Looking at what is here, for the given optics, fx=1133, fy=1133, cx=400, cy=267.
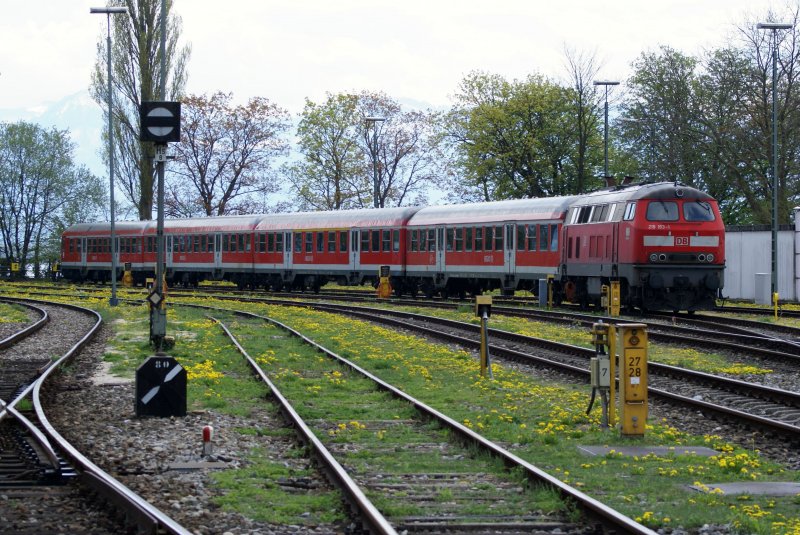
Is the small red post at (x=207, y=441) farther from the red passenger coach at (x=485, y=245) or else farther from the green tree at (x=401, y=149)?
the green tree at (x=401, y=149)

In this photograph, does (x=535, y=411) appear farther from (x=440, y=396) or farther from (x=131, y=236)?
(x=131, y=236)

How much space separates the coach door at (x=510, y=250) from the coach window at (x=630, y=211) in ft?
24.1

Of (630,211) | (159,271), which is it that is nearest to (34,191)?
(630,211)

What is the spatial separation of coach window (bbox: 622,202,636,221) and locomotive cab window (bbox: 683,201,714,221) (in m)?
1.39

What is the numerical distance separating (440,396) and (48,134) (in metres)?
79.5

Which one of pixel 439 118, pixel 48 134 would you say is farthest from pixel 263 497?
pixel 48 134

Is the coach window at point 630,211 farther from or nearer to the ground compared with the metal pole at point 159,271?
farther from the ground

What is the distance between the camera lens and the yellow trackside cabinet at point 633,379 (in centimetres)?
1108

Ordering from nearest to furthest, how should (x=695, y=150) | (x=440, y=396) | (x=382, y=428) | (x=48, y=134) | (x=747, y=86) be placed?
(x=382, y=428) < (x=440, y=396) < (x=747, y=86) < (x=695, y=150) < (x=48, y=134)

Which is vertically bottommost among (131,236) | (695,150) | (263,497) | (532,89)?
(263,497)

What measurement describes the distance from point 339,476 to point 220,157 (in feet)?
244

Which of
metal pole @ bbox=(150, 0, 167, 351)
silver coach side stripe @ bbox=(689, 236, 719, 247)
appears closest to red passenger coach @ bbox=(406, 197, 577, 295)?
silver coach side stripe @ bbox=(689, 236, 719, 247)

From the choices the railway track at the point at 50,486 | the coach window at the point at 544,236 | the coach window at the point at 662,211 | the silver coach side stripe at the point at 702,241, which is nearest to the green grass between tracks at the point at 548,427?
the railway track at the point at 50,486

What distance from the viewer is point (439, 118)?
76000 mm
